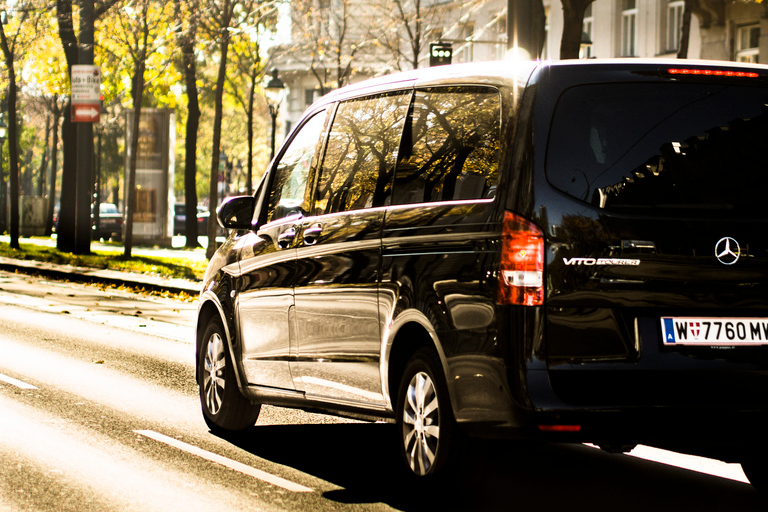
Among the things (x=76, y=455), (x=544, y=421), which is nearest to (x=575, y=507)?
(x=544, y=421)

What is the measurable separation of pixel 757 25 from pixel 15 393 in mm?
22718

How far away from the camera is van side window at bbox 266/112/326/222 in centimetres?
727

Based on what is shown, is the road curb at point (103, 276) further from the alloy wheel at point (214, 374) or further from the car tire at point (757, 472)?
the car tire at point (757, 472)

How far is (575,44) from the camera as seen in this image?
17.3 metres

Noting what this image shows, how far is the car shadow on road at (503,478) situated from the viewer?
586 cm

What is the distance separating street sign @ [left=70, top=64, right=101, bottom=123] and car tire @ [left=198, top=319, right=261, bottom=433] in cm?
2193

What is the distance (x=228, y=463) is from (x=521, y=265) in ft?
8.24

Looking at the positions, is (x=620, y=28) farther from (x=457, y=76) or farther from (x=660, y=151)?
(x=660, y=151)

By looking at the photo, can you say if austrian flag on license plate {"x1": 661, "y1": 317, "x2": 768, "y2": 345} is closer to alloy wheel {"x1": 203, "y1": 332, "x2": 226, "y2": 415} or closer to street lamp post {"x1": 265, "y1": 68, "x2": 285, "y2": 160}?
alloy wheel {"x1": 203, "y1": 332, "x2": 226, "y2": 415}

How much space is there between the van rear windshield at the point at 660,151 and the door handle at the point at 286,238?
2.19 m

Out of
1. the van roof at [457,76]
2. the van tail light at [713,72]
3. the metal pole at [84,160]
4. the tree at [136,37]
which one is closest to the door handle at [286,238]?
the van roof at [457,76]

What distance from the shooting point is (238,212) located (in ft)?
26.3

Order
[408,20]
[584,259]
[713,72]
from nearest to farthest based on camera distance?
[584,259]
[713,72]
[408,20]

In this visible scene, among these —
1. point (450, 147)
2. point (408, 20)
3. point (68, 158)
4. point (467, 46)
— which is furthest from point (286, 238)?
point (467, 46)
